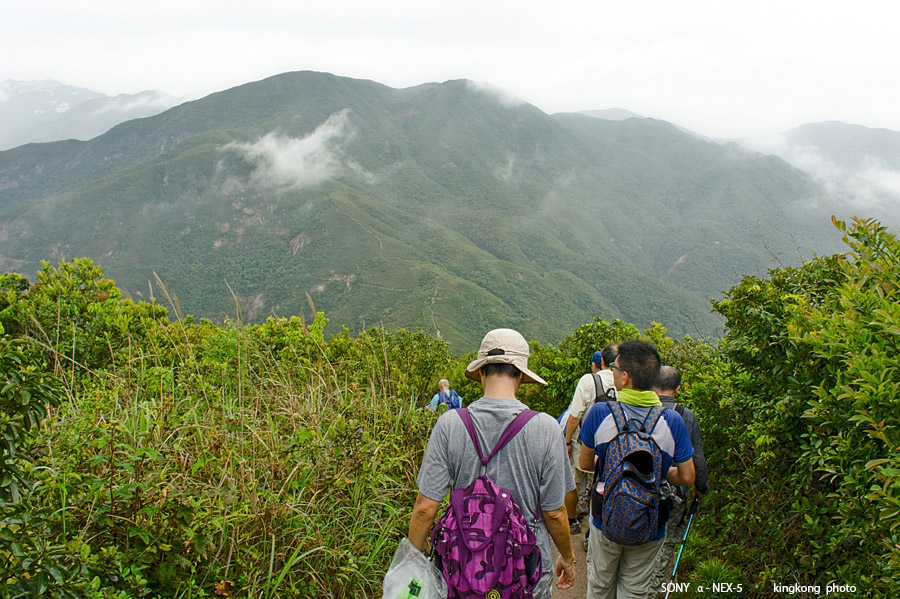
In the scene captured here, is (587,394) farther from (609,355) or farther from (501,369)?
(501,369)

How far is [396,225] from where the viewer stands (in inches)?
4850

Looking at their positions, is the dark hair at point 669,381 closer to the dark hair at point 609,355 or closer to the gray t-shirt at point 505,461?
the dark hair at point 609,355

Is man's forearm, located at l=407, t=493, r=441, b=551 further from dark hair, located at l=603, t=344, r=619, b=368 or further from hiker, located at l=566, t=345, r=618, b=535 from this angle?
dark hair, located at l=603, t=344, r=619, b=368

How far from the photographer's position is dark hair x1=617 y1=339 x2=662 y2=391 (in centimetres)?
285

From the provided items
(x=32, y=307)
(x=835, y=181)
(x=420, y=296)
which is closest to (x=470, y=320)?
(x=420, y=296)

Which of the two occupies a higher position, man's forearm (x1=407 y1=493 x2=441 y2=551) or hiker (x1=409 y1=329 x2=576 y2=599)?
hiker (x1=409 y1=329 x2=576 y2=599)

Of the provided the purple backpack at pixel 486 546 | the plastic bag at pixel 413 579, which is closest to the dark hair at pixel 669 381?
the purple backpack at pixel 486 546

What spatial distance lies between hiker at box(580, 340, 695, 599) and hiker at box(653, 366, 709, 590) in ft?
1.21

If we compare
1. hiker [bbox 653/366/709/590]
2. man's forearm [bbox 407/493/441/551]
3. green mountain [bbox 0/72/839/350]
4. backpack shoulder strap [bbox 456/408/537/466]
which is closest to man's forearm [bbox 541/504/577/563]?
backpack shoulder strap [bbox 456/408/537/466]

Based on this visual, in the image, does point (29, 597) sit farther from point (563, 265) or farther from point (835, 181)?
point (835, 181)

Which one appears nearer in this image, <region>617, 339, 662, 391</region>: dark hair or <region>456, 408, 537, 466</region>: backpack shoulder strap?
<region>456, 408, 537, 466</region>: backpack shoulder strap

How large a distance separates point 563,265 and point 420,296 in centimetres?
5016

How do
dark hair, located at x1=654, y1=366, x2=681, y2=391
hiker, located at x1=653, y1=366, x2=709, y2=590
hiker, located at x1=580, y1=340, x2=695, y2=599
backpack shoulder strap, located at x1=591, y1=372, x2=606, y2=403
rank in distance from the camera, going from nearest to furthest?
hiker, located at x1=580, y1=340, x2=695, y2=599
hiker, located at x1=653, y1=366, x2=709, y2=590
dark hair, located at x1=654, y1=366, x2=681, y2=391
backpack shoulder strap, located at x1=591, y1=372, x2=606, y2=403

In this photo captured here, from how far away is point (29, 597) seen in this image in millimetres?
1636
